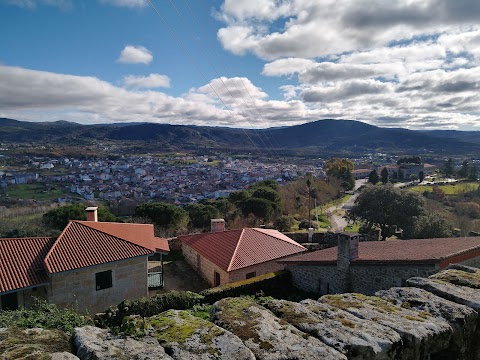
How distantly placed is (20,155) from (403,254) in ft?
377

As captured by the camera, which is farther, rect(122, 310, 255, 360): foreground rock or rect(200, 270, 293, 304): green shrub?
rect(200, 270, 293, 304): green shrub

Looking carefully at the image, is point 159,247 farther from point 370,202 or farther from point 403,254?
point 370,202

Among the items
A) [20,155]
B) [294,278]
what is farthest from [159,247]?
[20,155]

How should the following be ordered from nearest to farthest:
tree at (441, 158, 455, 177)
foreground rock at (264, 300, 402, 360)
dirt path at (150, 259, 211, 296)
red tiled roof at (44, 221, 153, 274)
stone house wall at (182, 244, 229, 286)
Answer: foreground rock at (264, 300, 402, 360) → red tiled roof at (44, 221, 153, 274) → stone house wall at (182, 244, 229, 286) → dirt path at (150, 259, 211, 296) → tree at (441, 158, 455, 177)

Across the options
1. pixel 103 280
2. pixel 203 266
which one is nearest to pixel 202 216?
pixel 203 266

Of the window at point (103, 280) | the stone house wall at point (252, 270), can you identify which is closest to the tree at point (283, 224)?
the stone house wall at point (252, 270)

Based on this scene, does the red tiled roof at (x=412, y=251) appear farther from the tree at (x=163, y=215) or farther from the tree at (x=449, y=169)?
the tree at (x=449, y=169)

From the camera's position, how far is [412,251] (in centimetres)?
1109

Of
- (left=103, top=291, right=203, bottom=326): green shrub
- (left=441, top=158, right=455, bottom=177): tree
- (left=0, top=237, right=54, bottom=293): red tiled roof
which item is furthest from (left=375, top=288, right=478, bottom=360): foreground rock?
(left=441, top=158, right=455, bottom=177): tree

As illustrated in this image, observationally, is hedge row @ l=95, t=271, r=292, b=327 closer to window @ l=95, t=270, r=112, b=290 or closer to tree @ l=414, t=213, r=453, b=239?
window @ l=95, t=270, r=112, b=290

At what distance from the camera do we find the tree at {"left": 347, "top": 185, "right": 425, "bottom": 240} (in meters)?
32.1

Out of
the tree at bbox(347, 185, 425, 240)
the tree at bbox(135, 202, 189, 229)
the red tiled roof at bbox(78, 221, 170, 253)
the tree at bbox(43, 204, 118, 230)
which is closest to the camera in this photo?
the red tiled roof at bbox(78, 221, 170, 253)

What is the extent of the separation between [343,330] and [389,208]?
110 feet

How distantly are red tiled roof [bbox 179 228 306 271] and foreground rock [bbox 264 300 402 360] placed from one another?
13138 millimetres
